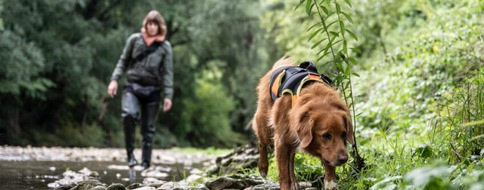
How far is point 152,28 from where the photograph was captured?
9.47m

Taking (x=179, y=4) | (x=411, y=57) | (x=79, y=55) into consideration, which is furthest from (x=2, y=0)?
(x=411, y=57)

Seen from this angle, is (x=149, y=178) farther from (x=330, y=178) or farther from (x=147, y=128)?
(x=330, y=178)

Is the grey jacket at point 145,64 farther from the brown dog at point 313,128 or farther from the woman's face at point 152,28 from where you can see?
the brown dog at point 313,128

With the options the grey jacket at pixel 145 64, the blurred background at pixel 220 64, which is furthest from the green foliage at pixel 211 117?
the grey jacket at pixel 145 64

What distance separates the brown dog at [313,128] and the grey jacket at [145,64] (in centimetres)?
443

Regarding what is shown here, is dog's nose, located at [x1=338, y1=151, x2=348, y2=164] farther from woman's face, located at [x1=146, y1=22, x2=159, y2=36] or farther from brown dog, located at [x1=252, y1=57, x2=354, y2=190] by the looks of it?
woman's face, located at [x1=146, y1=22, x2=159, y2=36]

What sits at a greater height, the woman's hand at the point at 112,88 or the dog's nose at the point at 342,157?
the woman's hand at the point at 112,88

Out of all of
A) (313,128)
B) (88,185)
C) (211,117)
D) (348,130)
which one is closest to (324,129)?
(313,128)

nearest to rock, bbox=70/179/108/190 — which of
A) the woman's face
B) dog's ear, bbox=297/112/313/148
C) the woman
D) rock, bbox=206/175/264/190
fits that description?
rock, bbox=206/175/264/190

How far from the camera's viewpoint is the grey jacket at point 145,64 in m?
9.38

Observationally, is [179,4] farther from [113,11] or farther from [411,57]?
[411,57]

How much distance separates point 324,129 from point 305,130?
5.5 inches

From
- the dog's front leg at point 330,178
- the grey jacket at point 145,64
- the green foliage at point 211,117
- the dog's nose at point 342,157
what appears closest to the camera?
the dog's nose at point 342,157

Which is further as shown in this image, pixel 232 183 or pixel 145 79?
pixel 145 79
